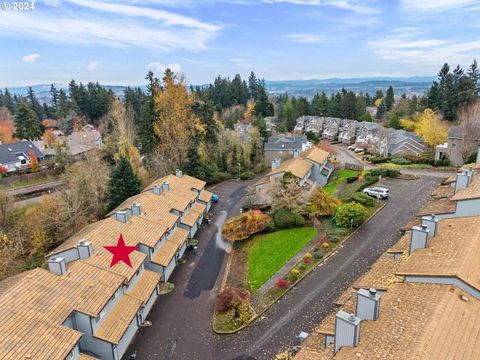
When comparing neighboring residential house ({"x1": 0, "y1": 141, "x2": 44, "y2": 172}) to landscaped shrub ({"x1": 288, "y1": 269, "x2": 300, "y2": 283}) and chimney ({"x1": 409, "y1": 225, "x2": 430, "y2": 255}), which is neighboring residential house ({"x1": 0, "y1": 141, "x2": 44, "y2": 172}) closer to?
landscaped shrub ({"x1": 288, "y1": 269, "x2": 300, "y2": 283})

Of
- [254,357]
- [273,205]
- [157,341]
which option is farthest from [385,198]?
[157,341]

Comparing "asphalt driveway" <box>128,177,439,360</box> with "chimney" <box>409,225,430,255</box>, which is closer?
"chimney" <box>409,225,430,255</box>

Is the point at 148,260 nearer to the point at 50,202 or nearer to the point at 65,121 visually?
the point at 50,202

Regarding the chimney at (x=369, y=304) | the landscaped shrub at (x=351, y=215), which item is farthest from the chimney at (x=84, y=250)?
the landscaped shrub at (x=351, y=215)

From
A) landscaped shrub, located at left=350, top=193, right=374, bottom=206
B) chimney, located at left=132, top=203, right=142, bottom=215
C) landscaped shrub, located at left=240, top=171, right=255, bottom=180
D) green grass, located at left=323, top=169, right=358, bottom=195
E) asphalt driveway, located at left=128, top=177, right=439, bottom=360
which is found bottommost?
asphalt driveway, located at left=128, top=177, right=439, bottom=360

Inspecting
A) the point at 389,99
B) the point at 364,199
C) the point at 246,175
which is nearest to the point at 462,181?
the point at 364,199

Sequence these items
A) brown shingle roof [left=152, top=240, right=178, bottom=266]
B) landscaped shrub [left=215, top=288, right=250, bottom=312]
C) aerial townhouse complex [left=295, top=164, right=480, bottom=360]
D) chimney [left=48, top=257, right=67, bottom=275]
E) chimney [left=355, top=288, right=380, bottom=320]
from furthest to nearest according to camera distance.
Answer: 1. brown shingle roof [left=152, top=240, right=178, bottom=266]
2. landscaped shrub [left=215, top=288, right=250, bottom=312]
3. chimney [left=48, top=257, right=67, bottom=275]
4. chimney [left=355, top=288, right=380, bottom=320]
5. aerial townhouse complex [left=295, top=164, right=480, bottom=360]

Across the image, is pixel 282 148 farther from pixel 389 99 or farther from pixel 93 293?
pixel 389 99

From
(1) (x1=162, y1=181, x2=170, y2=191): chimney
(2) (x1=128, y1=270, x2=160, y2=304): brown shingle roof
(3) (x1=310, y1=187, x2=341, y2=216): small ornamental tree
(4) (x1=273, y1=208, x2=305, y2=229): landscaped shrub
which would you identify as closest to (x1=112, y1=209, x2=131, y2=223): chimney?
(2) (x1=128, y1=270, x2=160, y2=304): brown shingle roof
